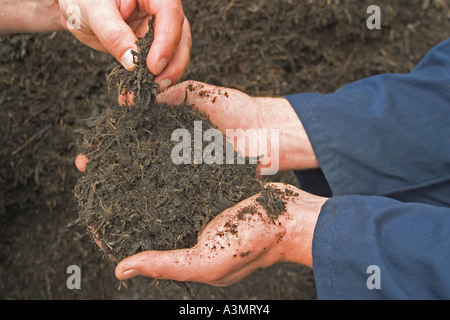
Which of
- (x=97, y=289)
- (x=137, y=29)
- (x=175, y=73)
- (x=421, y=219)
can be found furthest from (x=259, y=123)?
(x=97, y=289)

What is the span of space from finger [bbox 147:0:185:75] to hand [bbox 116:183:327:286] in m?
0.60

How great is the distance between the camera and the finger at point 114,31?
4.77ft

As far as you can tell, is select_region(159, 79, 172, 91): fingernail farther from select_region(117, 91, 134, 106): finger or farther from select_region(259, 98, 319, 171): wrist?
select_region(259, 98, 319, 171): wrist

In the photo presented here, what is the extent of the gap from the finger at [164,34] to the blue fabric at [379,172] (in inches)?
29.5

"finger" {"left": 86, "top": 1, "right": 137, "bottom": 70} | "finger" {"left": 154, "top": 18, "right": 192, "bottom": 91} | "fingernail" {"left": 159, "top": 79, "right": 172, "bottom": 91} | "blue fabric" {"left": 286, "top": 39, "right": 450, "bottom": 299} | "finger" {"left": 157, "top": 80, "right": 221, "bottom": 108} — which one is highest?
"finger" {"left": 86, "top": 1, "right": 137, "bottom": 70}

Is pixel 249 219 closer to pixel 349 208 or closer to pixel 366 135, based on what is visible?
pixel 349 208

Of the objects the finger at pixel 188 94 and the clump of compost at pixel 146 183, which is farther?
the finger at pixel 188 94

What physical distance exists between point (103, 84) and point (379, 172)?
1823 mm

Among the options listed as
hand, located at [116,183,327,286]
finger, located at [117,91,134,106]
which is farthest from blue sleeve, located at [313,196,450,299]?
finger, located at [117,91,134,106]

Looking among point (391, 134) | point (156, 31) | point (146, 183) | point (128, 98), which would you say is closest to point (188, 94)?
point (128, 98)

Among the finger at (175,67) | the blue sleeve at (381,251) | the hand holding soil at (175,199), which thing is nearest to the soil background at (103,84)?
the hand holding soil at (175,199)

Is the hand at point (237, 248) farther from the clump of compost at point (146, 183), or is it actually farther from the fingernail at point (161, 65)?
the fingernail at point (161, 65)

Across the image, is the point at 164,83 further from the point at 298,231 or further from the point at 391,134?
the point at 391,134

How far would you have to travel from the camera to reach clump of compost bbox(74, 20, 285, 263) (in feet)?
4.72
